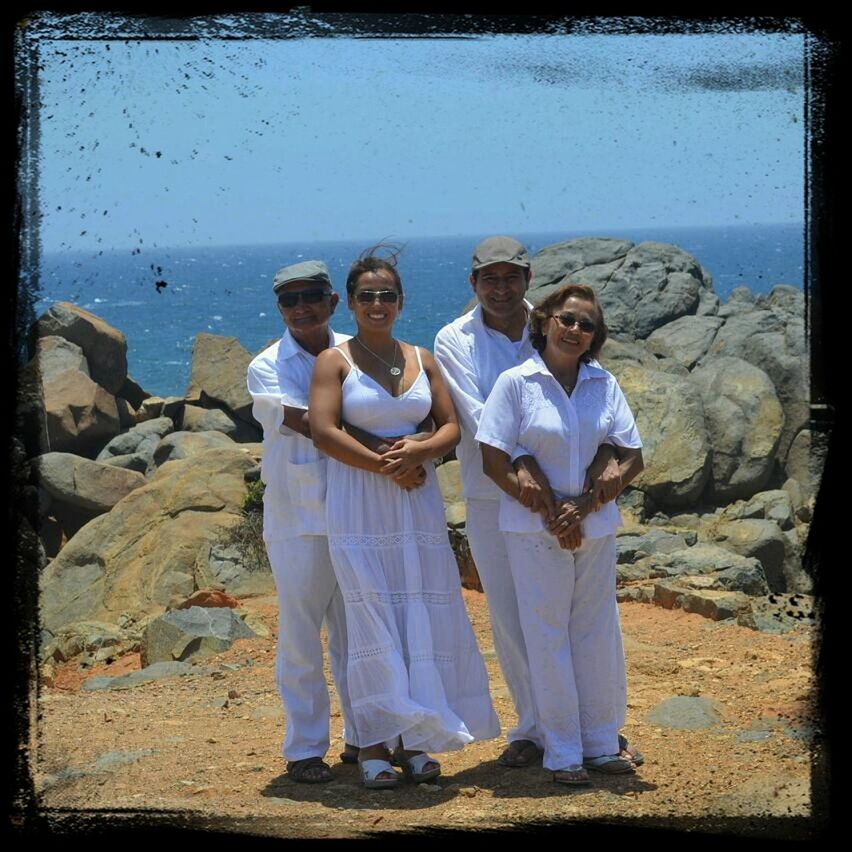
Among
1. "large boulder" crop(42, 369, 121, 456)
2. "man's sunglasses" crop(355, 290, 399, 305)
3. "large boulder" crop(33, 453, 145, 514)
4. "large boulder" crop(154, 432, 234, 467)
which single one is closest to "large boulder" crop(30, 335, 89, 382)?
"large boulder" crop(42, 369, 121, 456)

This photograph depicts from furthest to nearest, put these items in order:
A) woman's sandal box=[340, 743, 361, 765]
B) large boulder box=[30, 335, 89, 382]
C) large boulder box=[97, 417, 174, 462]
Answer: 1. large boulder box=[30, 335, 89, 382]
2. large boulder box=[97, 417, 174, 462]
3. woman's sandal box=[340, 743, 361, 765]

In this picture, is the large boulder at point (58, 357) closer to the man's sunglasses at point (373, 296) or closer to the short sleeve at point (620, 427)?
the man's sunglasses at point (373, 296)

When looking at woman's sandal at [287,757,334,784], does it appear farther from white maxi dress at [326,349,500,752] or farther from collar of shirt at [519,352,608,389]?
collar of shirt at [519,352,608,389]

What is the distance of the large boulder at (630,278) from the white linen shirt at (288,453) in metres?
10.2

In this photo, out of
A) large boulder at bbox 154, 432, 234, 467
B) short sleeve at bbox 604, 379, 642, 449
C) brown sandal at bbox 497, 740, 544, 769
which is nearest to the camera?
short sleeve at bbox 604, 379, 642, 449

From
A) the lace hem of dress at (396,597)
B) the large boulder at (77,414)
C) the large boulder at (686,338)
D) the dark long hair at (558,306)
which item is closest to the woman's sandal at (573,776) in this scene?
the lace hem of dress at (396,597)

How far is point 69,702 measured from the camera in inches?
325

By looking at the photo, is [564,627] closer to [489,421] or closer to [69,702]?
[489,421]

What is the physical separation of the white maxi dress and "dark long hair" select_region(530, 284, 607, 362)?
0.53 meters

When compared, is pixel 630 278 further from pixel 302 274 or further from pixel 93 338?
pixel 302 274

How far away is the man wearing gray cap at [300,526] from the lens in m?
6.09

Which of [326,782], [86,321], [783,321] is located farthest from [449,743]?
[86,321]

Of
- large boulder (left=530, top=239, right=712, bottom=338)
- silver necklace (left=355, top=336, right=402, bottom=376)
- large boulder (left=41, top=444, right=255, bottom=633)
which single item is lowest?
large boulder (left=41, top=444, right=255, bottom=633)

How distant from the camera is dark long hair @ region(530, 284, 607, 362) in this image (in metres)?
5.88
